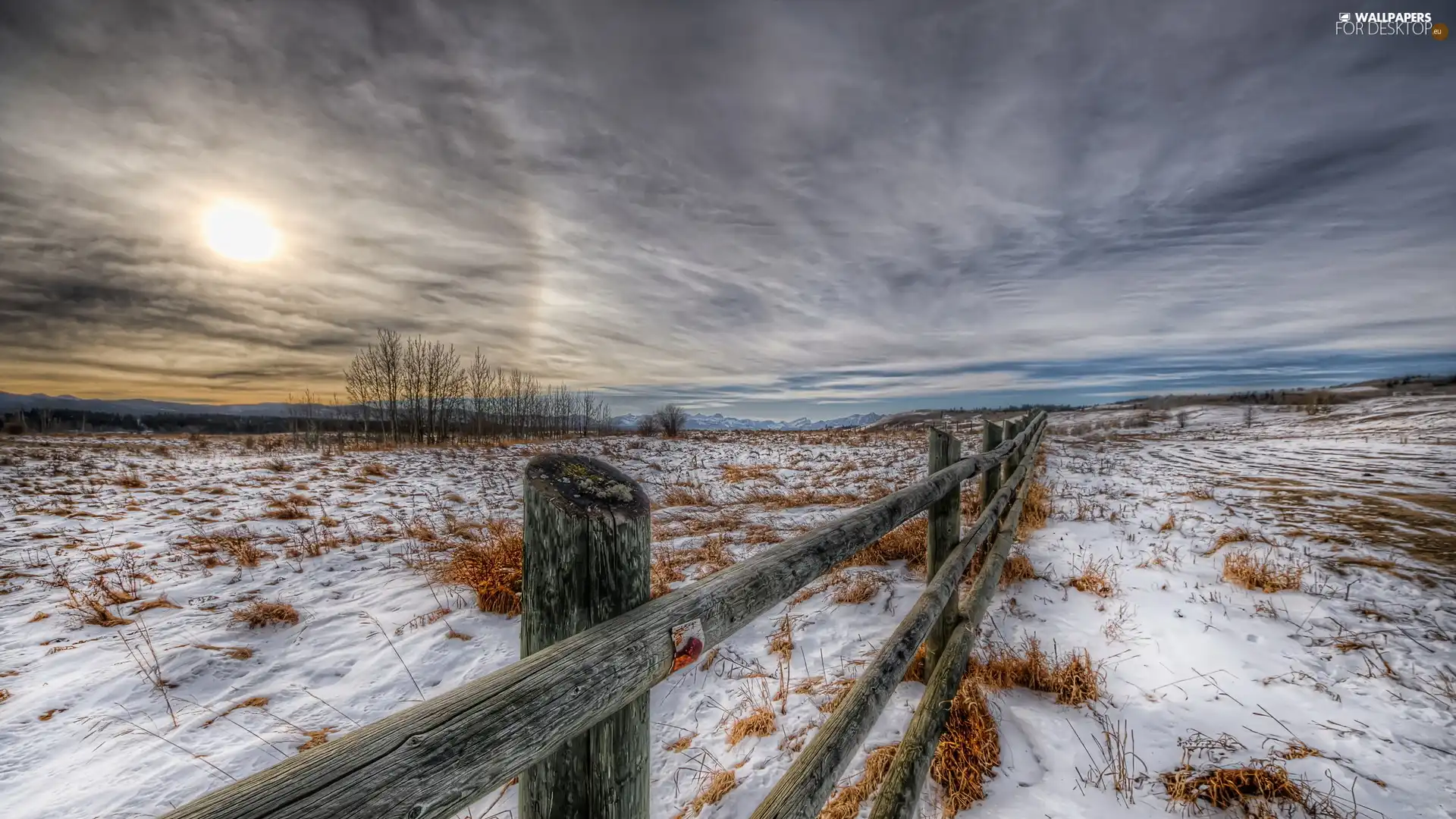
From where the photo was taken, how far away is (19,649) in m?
4.23

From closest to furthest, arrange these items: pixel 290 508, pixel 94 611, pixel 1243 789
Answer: pixel 1243 789 → pixel 94 611 → pixel 290 508

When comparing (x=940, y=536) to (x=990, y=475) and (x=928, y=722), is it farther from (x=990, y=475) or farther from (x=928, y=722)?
(x=990, y=475)

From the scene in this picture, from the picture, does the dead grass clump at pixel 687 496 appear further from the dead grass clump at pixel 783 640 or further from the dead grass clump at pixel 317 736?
the dead grass clump at pixel 317 736

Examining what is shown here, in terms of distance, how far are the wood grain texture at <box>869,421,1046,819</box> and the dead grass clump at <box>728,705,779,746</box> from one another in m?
0.79

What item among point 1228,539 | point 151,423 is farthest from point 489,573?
point 151,423

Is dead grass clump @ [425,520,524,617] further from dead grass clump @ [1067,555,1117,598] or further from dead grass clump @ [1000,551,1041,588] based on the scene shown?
dead grass clump @ [1067,555,1117,598]

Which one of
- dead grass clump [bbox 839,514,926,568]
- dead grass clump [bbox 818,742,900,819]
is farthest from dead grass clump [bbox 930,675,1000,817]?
dead grass clump [bbox 839,514,926,568]

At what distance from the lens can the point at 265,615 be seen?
4.65 metres

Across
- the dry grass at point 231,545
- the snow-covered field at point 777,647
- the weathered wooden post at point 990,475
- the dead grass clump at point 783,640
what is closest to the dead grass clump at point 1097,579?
the snow-covered field at point 777,647

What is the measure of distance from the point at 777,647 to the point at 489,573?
3.05 meters

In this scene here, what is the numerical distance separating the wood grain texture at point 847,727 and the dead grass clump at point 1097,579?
2.71 m

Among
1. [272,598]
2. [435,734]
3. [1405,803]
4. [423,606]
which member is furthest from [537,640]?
[272,598]

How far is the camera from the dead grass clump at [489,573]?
5.03 metres

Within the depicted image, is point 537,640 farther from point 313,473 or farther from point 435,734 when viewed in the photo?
point 313,473
